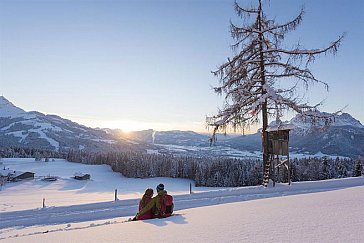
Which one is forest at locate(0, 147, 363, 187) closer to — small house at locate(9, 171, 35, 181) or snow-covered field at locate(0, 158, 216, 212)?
snow-covered field at locate(0, 158, 216, 212)

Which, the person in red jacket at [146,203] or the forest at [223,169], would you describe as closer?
the person in red jacket at [146,203]


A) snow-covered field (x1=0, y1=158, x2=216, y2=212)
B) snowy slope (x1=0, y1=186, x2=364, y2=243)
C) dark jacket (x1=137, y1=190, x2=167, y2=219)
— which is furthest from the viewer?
snow-covered field (x1=0, y1=158, x2=216, y2=212)

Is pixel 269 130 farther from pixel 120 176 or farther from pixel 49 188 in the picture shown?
pixel 120 176

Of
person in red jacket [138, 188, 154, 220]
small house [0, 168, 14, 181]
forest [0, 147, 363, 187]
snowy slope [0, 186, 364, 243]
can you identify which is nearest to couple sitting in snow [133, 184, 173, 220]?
person in red jacket [138, 188, 154, 220]

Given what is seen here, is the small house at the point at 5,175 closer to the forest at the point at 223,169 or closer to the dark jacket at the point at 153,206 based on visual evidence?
the forest at the point at 223,169

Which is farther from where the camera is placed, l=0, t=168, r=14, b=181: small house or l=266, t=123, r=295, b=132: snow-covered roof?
l=0, t=168, r=14, b=181: small house

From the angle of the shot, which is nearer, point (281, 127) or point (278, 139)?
point (281, 127)

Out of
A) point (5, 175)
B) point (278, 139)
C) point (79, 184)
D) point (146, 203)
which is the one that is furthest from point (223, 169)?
point (146, 203)

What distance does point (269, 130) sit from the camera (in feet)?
50.1

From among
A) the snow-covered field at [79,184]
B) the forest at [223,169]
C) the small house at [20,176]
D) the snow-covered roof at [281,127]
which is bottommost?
the snow-covered field at [79,184]

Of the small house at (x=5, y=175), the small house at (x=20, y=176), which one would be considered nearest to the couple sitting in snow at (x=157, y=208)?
the small house at (x=5, y=175)

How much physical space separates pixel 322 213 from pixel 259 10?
12.4 m

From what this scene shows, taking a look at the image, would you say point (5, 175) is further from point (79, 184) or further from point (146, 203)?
point (146, 203)

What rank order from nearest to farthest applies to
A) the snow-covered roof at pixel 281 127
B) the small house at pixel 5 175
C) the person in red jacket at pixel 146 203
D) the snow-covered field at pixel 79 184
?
the person in red jacket at pixel 146 203
the snow-covered roof at pixel 281 127
the snow-covered field at pixel 79 184
the small house at pixel 5 175
